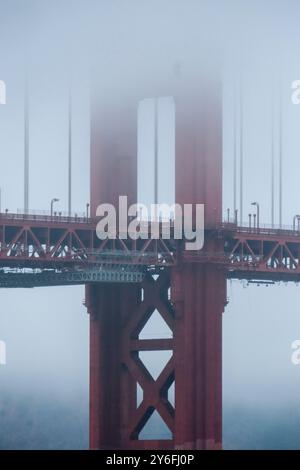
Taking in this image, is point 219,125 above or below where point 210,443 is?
above

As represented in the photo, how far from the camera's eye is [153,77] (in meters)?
144

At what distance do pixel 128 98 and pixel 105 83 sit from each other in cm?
157

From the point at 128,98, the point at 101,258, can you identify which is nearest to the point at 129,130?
the point at 128,98

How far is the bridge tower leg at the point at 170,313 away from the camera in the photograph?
461 ft

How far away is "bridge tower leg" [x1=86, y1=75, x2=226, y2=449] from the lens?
461 feet

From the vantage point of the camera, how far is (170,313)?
144 meters

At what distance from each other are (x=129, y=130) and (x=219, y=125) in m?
5.65

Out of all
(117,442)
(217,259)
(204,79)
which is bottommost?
(117,442)
